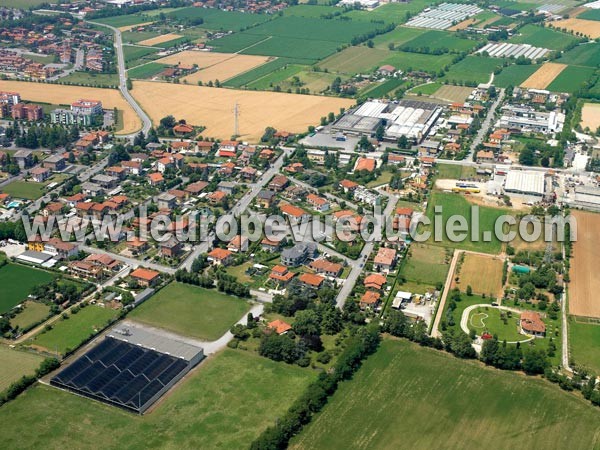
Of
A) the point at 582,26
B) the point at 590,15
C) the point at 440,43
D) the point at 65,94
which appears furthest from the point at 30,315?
the point at 590,15

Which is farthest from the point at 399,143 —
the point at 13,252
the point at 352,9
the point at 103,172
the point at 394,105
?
the point at 352,9

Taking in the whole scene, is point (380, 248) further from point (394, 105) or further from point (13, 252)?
point (394, 105)

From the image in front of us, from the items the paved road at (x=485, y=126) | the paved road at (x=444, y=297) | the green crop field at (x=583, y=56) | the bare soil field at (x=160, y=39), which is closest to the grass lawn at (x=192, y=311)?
the paved road at (x=444, y=297)

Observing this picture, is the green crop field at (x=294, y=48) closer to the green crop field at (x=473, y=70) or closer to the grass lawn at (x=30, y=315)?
the green crop field at (x=473, y=70)

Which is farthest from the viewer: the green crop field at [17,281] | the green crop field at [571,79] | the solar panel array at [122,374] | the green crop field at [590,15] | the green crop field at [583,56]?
the green crop field at [590,15]

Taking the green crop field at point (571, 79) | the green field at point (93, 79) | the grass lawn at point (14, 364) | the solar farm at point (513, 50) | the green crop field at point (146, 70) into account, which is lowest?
the grass lawn at point (14, 364)
